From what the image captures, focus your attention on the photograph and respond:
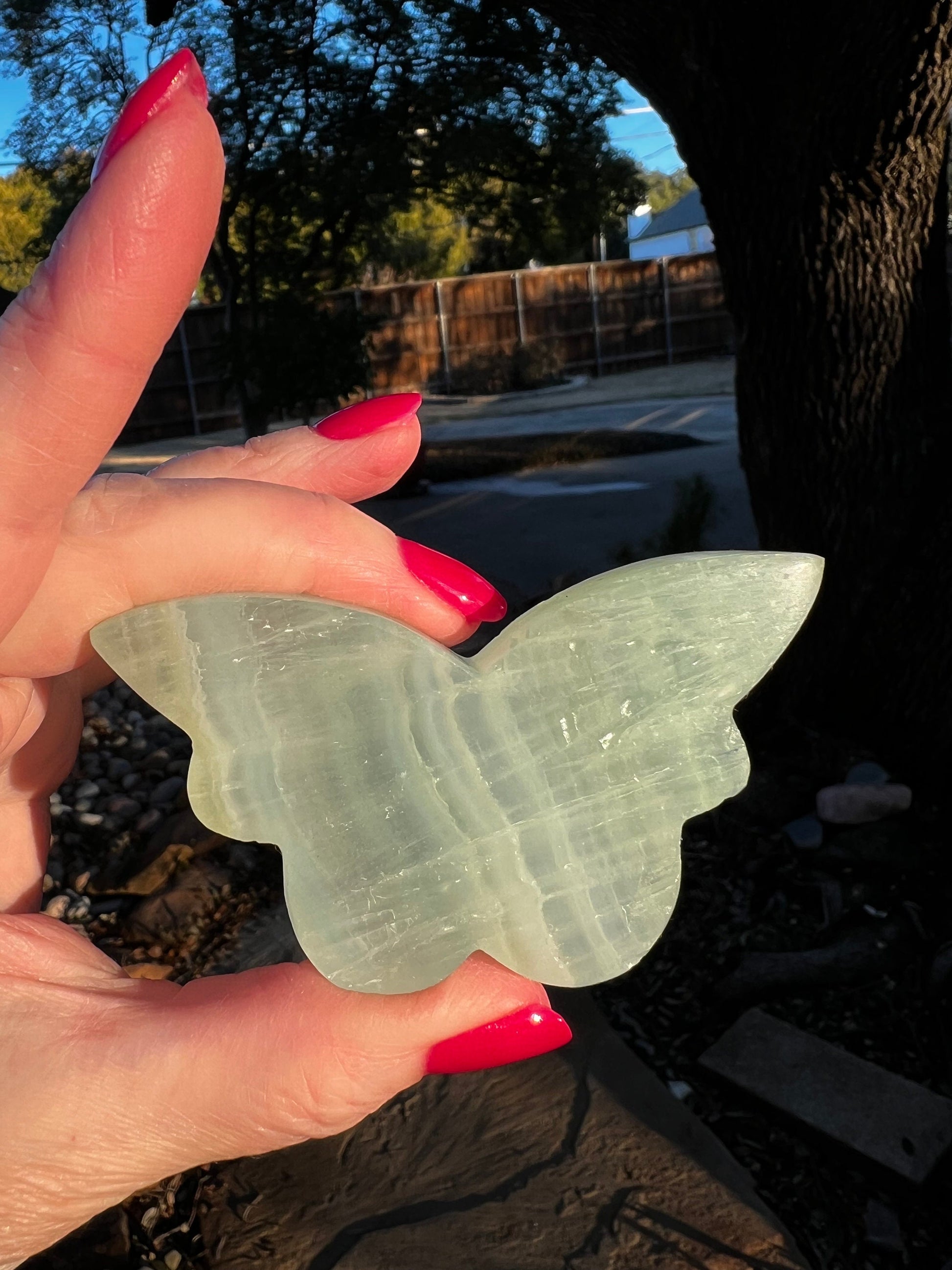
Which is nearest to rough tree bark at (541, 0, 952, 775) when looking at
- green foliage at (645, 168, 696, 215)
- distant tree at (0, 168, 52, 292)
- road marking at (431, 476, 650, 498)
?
road marking at (431, 476, 650, 498)

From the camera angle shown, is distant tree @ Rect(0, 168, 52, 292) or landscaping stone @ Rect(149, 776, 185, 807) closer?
landscaping stone @ Rect(149, 776, 185, 807)

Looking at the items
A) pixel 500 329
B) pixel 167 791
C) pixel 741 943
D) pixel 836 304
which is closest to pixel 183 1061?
pixel 741 943

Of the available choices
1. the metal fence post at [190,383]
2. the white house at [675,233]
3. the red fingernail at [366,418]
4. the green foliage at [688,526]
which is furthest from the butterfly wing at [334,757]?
the white house at [675,233]

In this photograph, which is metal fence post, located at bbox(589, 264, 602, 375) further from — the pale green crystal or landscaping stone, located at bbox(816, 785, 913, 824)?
the pale green crystal

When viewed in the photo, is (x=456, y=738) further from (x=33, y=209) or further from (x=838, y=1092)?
(x=33, y=209)

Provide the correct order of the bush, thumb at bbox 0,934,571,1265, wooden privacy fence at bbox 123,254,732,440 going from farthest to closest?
1. the bush
2. wooden privacy fence at bbox 123,254,732,440
3. thumb at bbox 0,934,571,1265

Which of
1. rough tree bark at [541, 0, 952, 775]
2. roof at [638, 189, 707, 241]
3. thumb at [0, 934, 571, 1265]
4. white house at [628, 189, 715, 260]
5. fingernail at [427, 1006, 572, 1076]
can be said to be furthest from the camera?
white house at [628, 189, 715, 260]

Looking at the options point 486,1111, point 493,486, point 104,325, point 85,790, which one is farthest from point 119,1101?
point 493,486
